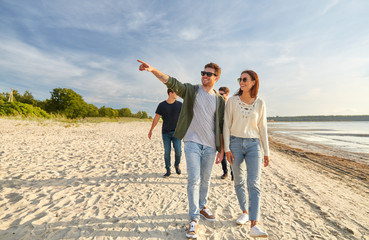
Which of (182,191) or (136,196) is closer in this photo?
(136,196)

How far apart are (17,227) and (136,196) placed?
6.72 ft

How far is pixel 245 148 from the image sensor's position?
2.79 m

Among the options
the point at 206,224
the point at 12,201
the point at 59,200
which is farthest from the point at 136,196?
the point at 12,201

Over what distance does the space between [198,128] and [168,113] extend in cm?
236

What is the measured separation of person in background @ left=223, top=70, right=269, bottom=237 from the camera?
9.02 feet

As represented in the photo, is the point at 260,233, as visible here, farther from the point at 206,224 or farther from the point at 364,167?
the point at 364,167

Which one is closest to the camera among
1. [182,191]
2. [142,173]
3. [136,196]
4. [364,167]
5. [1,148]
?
[136,196]

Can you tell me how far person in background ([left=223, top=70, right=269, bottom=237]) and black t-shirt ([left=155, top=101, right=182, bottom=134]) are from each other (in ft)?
7.67

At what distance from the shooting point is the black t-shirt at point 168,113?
5070 mm

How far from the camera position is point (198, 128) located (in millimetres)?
2871

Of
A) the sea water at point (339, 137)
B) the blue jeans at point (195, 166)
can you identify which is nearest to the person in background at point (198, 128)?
the blue jeans at point (195, 166)

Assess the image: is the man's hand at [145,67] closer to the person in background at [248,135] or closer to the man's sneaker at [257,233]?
the person in background at [248,135]

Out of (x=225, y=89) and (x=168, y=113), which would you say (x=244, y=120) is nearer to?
(x=225, y=89)

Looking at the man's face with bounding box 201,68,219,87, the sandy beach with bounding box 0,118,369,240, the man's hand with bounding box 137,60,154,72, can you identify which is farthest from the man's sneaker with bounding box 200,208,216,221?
the man's hand with bounding box 137,60,154,72
